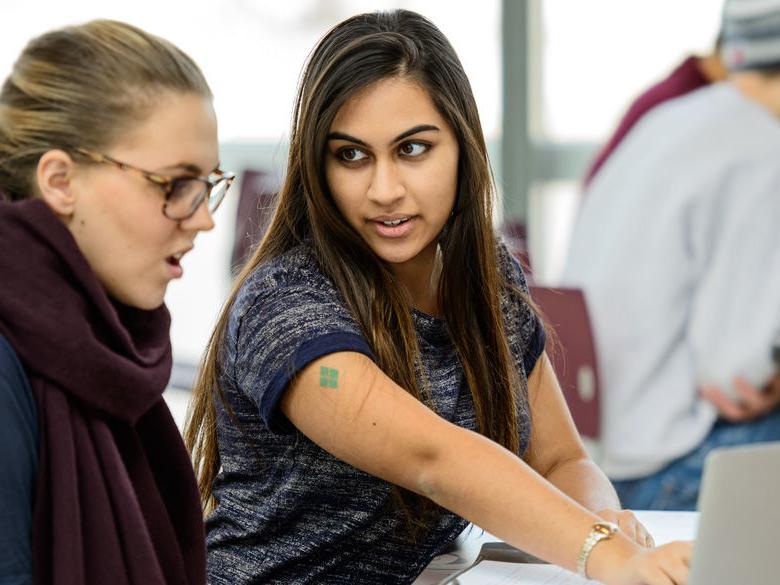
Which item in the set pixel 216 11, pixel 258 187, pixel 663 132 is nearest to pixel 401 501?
pixel 663 132

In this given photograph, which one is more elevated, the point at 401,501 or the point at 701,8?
the point at 701,8

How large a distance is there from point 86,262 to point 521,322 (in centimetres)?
83

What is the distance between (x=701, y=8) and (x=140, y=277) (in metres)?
2.93

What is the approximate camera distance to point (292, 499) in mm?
1514

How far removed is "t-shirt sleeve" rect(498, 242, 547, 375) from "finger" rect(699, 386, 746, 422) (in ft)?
5.00

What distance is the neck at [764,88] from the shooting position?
3314 millimetres

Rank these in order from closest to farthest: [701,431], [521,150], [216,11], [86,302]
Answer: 1. [86,302]
2. [701,431]
3. [521,150]
4. [216,11]

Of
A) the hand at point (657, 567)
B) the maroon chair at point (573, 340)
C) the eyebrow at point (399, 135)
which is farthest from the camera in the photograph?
the maroon chair at point (573, 340)

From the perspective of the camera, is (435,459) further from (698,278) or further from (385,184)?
(698,278)

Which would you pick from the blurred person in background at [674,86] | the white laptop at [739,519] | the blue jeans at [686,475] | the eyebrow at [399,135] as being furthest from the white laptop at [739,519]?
the blurred person in background at [674,86]

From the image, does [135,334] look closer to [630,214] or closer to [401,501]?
[401,501]

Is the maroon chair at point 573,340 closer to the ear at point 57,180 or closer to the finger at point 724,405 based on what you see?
the finger at point 724,405

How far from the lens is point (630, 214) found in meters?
3.27

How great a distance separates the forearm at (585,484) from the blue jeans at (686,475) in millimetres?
1101
